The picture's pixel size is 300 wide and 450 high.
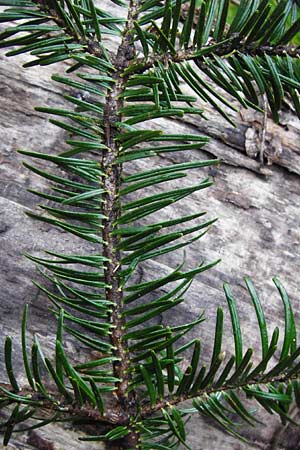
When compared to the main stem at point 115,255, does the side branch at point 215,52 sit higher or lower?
higher

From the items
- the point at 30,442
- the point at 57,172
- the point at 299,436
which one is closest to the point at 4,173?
the point at 57,172

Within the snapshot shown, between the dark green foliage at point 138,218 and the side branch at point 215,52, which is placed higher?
the side branch at point 215,52

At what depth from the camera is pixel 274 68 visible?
618 mm

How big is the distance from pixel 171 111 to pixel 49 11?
176mm

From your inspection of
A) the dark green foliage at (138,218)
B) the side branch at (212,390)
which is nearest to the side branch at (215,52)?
the dark green foliage at (138,218)

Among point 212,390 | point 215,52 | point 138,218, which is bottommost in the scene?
point 212,390

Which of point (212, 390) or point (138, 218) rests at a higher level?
point (138, 218)

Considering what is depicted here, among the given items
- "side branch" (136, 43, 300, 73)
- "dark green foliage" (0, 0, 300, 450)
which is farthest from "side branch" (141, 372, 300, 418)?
"side branch" (136, 43, 300, 73)

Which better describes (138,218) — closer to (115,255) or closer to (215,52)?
(115,255)

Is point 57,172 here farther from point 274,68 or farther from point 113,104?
point 274,68

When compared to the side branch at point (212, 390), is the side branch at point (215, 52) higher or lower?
higher

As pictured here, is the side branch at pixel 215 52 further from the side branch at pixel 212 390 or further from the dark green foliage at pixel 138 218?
the side branch at pixel 212 390

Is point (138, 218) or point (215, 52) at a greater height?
point (215, 52)

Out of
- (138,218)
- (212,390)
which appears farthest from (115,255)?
(212,390)
